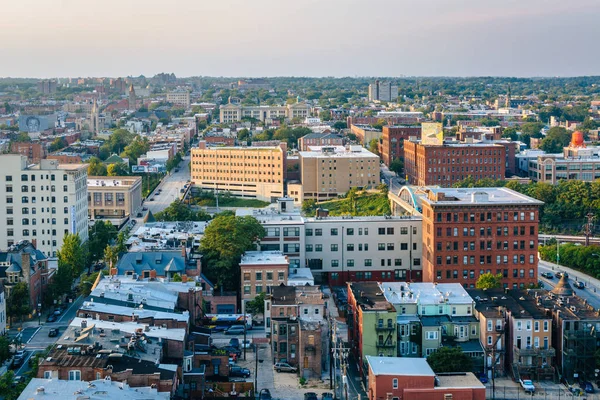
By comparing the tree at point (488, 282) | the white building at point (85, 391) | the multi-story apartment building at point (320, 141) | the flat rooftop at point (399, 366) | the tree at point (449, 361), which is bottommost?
the tree at point (449, 361)

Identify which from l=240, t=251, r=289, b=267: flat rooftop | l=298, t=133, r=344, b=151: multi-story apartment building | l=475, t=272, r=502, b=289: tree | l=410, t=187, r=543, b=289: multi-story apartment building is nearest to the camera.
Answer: l=475, t=272, r=502, b=289: tree

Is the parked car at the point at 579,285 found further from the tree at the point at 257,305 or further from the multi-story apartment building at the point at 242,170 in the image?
the multi-story apartment building at the point at 242,170

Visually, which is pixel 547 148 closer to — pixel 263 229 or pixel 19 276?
pixel 263 229

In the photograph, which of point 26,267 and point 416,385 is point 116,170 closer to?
point 26,267

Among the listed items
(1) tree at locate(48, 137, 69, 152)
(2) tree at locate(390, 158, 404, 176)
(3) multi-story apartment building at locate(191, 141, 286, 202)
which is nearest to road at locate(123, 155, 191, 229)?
(3) multi-story apartment building at locate(191, 141, 286, 202)

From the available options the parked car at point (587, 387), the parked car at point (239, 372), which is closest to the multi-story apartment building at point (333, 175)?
the parked car at point (239, 372)

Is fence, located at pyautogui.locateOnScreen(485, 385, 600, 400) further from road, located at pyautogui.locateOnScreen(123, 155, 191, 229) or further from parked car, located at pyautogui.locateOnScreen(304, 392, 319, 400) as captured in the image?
road, located at pyautogui.locateOnScreen(123, 155, 191, 229)

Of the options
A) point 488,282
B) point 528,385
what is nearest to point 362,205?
point 488,282

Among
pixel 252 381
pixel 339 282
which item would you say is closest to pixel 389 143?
pixel 339 282
